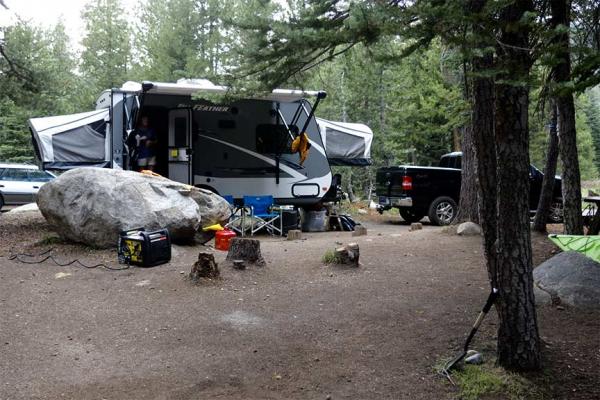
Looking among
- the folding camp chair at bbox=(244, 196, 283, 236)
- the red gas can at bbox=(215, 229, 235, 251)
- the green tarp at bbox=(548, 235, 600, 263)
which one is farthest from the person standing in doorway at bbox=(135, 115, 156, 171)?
the green tarp at bbox=(548, 235, 600, 263)

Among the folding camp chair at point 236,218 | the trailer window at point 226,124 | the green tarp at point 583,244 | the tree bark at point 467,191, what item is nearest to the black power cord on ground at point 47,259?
the folding camp chair at point 236,218

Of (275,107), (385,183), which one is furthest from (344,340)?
(385,183)

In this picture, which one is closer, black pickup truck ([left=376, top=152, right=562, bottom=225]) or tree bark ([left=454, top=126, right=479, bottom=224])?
tree bark ([left=454, top=126, right=479, bottom=224])

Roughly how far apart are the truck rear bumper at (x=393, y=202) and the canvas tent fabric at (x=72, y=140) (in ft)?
21.1

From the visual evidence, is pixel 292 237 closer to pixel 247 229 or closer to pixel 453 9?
pixel 247 229

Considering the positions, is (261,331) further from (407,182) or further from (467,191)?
(407,182)

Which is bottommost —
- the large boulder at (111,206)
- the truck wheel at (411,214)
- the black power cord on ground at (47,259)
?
the black power cord on ground at (47,259)

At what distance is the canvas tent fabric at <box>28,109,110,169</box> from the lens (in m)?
10.2

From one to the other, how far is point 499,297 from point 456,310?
1359mm

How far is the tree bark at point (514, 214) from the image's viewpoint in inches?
146

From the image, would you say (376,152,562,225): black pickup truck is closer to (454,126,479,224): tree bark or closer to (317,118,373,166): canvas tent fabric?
(317,118,373,166): canvas tent fabric

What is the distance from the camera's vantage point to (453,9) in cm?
351

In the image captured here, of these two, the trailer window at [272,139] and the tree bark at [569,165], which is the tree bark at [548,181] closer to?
the tree bark at [569,165]

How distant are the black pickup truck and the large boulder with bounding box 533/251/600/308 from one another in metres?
6.90
